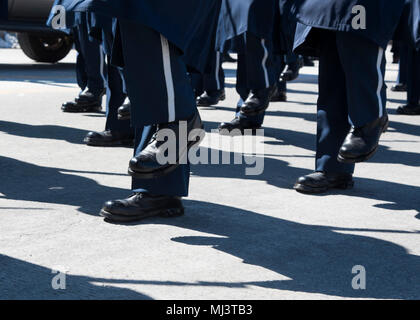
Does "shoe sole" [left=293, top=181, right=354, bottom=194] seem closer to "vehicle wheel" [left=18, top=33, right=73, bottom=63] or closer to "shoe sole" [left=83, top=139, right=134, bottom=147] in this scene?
"shoe sole" [left=83, top=139, right=134, bottom=147]

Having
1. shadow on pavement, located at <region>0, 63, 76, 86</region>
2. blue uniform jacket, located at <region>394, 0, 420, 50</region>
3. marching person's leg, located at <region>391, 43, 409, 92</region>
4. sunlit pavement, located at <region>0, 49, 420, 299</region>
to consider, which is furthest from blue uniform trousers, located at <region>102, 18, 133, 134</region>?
marching person's leg, located at <region>391, 43, 409, 92</region>

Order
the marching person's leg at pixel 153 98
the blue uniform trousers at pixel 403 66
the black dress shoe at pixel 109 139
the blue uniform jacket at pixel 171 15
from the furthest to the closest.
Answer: the blue uniform trousers at pixel 403 66 → the black dress shoe at pixel 109 139 → the marching person's leg at pixel 153 98 → the blue uniform jacket at pixel 171 15

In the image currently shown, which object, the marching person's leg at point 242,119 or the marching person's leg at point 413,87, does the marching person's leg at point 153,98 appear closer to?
the marching person's leg at point 242,119

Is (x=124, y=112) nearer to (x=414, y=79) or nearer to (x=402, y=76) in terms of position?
(x=414, y=79)

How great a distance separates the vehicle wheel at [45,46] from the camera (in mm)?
12367

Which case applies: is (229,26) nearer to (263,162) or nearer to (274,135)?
(274,135)

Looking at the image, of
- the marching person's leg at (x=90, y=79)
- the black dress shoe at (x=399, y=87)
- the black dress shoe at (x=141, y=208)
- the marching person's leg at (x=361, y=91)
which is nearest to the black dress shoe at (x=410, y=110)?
the black dress shoe at (x=399, y=87)

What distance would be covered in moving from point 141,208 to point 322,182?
1.03 m

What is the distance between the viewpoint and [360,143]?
145 inches

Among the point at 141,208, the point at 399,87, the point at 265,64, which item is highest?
the point at 265,64

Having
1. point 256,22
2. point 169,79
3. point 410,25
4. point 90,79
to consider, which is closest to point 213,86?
point 90,79

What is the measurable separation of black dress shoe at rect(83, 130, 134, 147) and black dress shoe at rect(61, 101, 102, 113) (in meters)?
1.73

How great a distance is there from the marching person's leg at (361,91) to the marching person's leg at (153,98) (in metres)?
0.76
